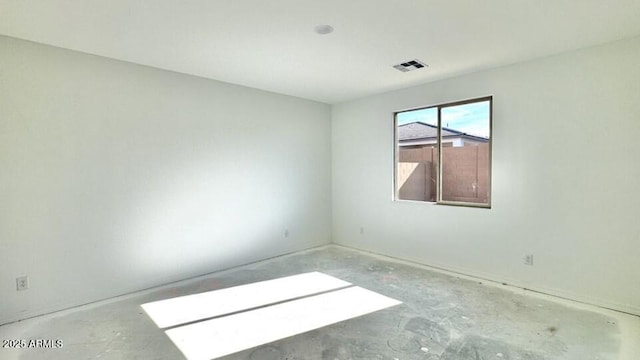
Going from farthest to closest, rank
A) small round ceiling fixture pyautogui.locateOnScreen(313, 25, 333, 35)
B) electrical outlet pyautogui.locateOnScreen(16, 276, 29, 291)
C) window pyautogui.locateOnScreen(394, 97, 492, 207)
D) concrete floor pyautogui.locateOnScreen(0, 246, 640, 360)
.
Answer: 1. window pyautogui.locateOnScreen(394, 97, 492, 207)
2. electrical outlet pyautogui.locateOnScreen(16, 276, 29, 291)
3. small round ceiling fixture pyautogui.locateOnScreen(313, 25, 333, 35)
4. concrete floor pyautogui.locateOnScreen(0, 246, 640, 360)

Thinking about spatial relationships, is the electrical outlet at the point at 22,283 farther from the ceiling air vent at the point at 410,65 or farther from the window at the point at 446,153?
the window at the point at 446,153

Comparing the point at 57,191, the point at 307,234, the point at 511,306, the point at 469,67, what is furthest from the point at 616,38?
the point at 57,191

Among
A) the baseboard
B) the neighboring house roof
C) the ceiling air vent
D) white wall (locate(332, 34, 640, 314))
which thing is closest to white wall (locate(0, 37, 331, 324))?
the neighboring house roof

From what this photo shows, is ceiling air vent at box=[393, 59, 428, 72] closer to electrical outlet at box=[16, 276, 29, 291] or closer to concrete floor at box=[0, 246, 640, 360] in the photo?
concrete floor at box=[0, 246, 640, 360]

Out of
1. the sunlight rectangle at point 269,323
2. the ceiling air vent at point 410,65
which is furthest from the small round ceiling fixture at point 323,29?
the sunlight rectangle at point 269,323

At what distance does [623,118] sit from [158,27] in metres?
4.18

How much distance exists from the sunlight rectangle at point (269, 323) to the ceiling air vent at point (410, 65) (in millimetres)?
2539

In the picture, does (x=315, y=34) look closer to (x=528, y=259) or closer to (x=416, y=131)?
(x=416, y=131)

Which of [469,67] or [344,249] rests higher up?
[469,67]

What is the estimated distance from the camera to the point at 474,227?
3.89 m

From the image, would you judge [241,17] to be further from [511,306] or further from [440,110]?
[511,306]

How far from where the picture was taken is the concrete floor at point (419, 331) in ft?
7.38

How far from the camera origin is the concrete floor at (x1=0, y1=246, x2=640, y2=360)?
2250 mm

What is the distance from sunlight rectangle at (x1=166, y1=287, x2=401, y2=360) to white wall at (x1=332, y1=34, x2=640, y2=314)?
1513 mm
